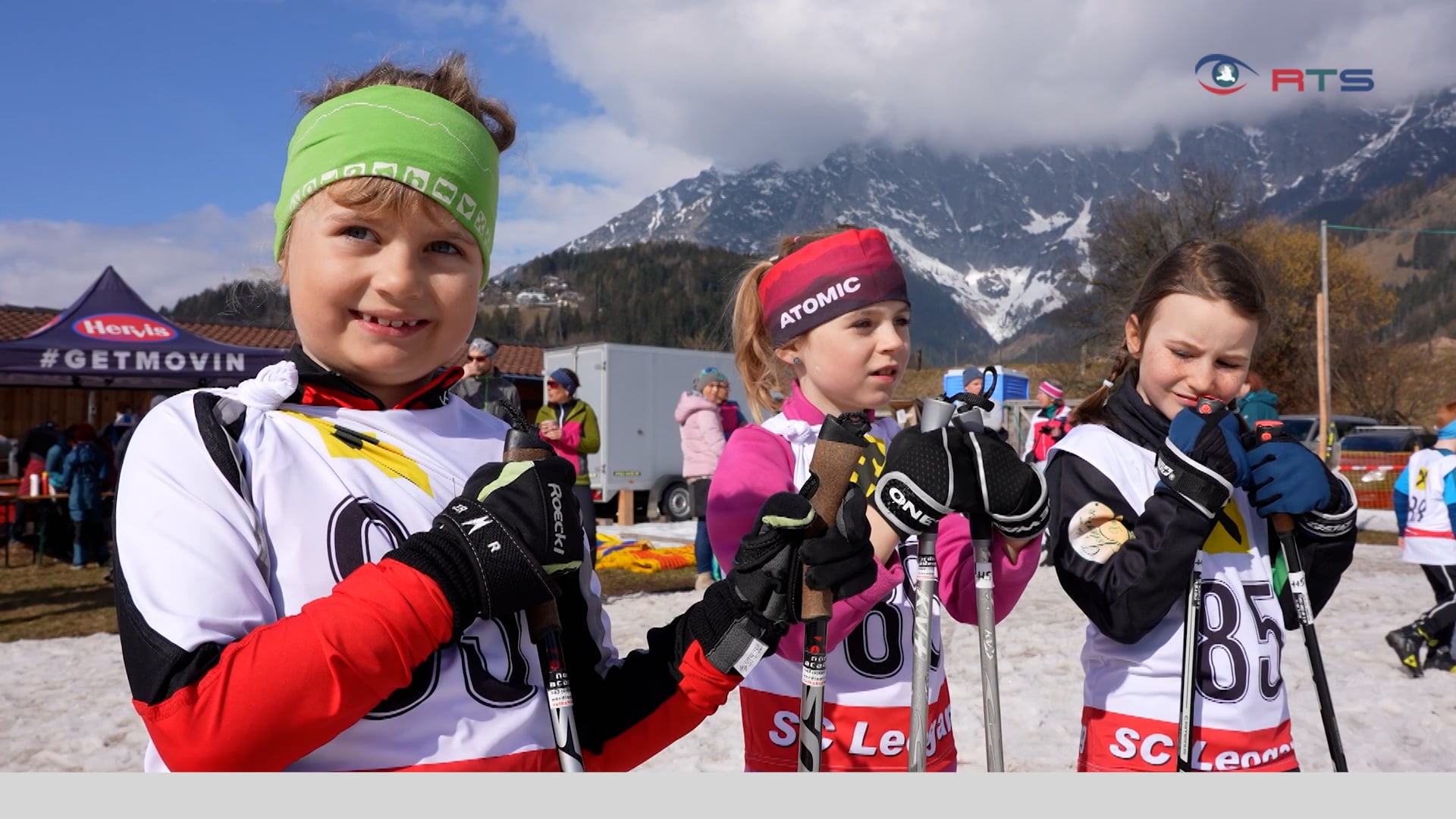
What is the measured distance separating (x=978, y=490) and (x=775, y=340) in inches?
34.9

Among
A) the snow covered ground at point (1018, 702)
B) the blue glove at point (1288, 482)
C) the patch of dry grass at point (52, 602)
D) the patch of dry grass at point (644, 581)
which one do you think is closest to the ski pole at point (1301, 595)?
the blue glove at point (1288, 482)

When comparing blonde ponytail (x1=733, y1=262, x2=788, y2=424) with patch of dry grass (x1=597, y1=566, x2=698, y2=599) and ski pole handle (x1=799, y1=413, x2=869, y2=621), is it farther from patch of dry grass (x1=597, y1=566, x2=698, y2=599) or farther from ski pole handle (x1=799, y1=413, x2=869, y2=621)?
patch of dry grass (x1=597, y1=566, x2=698, y2=599)

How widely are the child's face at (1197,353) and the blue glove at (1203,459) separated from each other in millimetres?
165

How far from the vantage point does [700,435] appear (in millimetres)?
9844

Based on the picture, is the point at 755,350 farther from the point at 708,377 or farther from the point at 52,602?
the point at 52,602

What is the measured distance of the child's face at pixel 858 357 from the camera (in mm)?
2279

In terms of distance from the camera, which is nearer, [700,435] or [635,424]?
[700,435]

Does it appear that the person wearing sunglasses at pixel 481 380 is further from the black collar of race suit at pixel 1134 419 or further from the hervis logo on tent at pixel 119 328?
the hervis logo on tent at pixel 119 328

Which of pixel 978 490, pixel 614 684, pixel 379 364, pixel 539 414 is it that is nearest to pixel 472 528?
pixel 379 364

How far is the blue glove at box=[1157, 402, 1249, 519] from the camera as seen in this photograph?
204cm

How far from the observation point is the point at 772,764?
88.4 inches

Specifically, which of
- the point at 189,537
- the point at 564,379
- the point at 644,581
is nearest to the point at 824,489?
the point at 189,537

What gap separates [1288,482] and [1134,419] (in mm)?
400

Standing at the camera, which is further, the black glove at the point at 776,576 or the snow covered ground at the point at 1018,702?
the snow covered ground at the point at 1018,702
